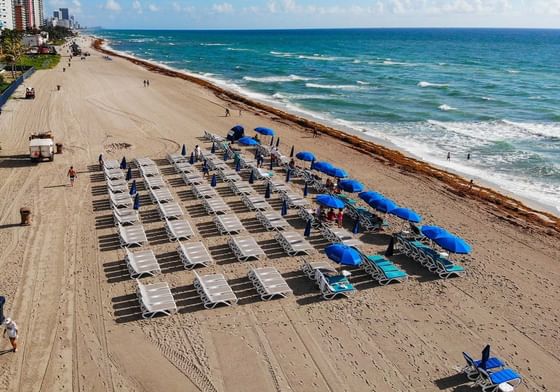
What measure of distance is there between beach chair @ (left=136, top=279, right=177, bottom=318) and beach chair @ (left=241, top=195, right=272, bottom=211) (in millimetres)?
6595

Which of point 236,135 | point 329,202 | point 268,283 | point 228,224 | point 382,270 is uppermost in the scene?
point 236,135

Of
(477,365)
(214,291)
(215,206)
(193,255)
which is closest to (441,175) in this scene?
(215,206)

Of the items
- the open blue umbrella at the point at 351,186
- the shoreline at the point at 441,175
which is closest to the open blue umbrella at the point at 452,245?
the open blue umbrella at the point at 351,186

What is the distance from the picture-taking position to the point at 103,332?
11.2 m

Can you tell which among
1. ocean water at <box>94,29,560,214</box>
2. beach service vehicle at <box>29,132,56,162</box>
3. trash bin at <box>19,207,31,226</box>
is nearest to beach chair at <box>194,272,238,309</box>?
trash bin at <box>19,207,31,226</box>

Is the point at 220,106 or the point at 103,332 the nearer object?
the point at 103,332

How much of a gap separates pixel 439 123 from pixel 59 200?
30777mm

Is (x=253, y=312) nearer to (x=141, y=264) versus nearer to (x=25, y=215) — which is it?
(x=141, y=264)

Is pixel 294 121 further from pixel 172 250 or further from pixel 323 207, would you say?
pixel 172 250

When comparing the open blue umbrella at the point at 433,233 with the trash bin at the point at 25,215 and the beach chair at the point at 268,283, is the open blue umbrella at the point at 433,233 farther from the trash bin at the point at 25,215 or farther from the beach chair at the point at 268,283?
the trash bin at the point at 25,215

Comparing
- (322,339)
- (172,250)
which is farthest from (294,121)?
(322,339)

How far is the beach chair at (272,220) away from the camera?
17.1 metres

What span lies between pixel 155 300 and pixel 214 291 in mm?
1543

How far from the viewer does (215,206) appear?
18312mm
